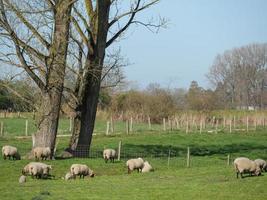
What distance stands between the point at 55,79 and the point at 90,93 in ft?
11.7

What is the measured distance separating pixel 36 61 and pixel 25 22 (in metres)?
1.88

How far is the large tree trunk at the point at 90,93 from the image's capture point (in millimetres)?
27484

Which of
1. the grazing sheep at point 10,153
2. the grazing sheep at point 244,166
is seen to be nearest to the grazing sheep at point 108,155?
the grazing sheep at point 10,153

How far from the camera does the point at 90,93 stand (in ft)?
91.2

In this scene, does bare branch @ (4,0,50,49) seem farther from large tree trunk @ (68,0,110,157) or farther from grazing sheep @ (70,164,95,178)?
grazing sheep @ (70,164,95,178)

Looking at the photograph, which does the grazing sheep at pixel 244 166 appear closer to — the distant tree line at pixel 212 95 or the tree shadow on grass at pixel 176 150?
the tree shadow on grass at pixel 176 150

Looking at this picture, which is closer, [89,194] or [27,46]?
[89,194]

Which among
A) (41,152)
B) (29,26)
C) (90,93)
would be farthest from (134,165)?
(29,26)

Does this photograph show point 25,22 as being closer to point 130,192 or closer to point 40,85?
point 40,85

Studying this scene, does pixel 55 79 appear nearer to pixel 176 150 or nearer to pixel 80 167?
pixel 80 167

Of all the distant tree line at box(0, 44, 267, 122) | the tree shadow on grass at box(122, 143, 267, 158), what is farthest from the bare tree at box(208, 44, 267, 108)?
the tree shadow on grass at box(122, 143, 267, 158)

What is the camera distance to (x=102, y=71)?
27375 mm

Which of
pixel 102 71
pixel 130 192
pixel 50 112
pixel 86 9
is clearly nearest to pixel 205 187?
pixel 130 192

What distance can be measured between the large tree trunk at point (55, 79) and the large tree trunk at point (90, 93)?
257cm
